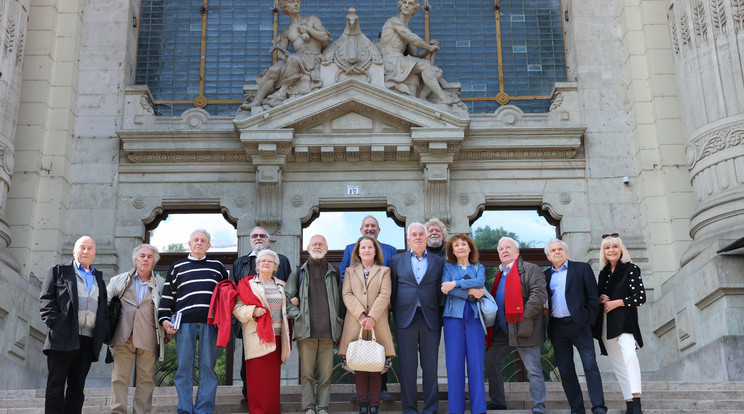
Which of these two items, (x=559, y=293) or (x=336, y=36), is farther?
(x=336, y=36)

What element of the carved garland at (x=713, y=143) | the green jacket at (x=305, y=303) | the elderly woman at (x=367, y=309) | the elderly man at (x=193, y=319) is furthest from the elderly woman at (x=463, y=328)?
the carved garland at (x=713, y=143)

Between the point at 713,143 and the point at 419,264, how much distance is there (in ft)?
22.8

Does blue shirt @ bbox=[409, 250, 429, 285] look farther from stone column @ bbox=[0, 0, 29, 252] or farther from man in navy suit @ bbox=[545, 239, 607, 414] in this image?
stone column @ bbox=[0, 0, 29, 252]

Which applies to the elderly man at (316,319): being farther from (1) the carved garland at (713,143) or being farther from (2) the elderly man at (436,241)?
(1) the carved garland at (713,143)

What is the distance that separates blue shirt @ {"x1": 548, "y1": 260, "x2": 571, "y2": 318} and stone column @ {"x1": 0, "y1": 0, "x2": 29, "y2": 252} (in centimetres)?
909

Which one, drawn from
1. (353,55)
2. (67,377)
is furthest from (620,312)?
(353,55)

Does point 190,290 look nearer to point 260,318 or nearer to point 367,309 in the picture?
point 260,318

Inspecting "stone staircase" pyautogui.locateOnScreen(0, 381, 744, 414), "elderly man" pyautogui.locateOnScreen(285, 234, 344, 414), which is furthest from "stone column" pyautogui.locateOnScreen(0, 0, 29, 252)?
"elderly man" pyautogui.locateOnScreen(285, 234, 344, 414)

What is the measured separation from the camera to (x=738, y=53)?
1533 cm

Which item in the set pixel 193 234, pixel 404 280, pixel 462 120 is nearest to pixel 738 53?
pixel 462 120

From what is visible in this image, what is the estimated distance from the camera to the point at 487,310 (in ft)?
33.1

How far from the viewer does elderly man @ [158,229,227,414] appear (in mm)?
9734

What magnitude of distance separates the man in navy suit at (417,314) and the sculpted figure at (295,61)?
7774 mm

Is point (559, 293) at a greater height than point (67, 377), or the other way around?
point (559, 293)
